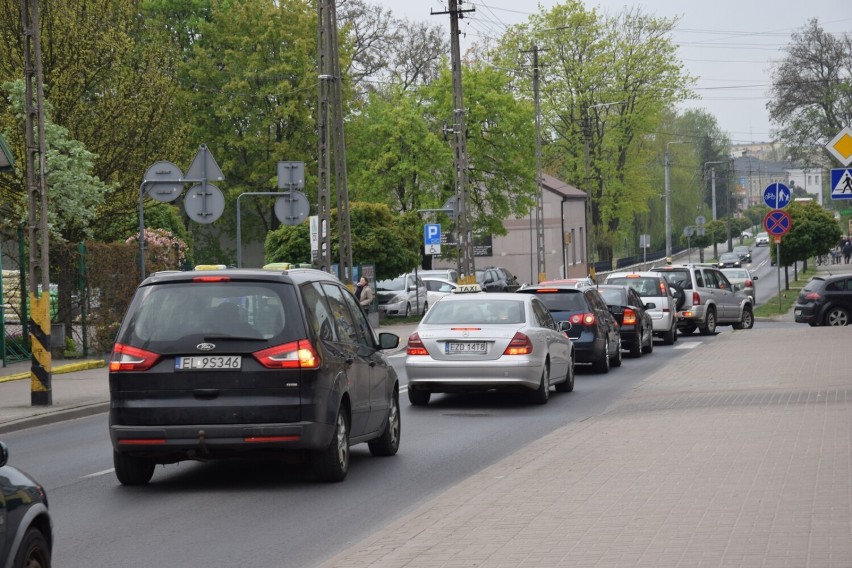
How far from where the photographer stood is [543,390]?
1819 centimetres

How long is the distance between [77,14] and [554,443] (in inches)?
947

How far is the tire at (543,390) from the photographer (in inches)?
712

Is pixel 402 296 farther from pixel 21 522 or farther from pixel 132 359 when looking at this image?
pixel 21 522

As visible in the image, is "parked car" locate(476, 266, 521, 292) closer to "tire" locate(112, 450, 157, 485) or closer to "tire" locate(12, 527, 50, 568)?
"tire" locate(112, 450, 157, 485)

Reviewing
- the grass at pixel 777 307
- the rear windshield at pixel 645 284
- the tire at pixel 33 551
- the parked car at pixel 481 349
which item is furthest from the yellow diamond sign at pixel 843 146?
the grass at pixel 777 307

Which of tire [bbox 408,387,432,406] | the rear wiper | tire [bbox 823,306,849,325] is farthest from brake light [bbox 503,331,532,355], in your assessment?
tire [bbox 823,306,849,325]

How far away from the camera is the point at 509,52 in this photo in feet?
247

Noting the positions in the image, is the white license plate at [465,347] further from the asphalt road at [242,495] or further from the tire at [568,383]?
the tire at [568,383]

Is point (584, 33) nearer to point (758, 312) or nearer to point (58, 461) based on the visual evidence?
point (758, 312)

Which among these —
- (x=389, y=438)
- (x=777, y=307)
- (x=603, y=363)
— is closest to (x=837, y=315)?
(x=777, y=307)

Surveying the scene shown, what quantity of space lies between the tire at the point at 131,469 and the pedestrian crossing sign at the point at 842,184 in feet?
32.7

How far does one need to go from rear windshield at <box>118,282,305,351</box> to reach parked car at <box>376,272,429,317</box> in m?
35.6

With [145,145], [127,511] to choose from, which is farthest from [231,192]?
[127,511]

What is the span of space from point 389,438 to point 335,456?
77.5 inches
